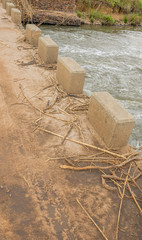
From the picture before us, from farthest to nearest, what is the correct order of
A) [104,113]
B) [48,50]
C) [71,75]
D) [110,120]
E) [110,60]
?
[110,60], [48,50], [71,75], [104,113], [110,120]

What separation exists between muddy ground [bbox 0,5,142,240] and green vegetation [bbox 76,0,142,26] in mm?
20762

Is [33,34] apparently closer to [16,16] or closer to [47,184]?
[16,16]

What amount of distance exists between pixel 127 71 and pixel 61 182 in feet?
30.1

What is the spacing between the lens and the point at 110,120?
427 cm

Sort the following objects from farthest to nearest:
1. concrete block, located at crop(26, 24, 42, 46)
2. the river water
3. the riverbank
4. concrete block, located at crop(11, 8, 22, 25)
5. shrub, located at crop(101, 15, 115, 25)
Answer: shrub, located at crop(101, 15, 115, 25), the riverbank, concrete block, located at crop(11, 8, 22, 25), concrete block, located at crop(26, 24, 42, 46), the river water

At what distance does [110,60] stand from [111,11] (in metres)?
16.2

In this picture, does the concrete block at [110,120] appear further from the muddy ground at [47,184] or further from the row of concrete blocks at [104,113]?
the muddy ground at [47,184]

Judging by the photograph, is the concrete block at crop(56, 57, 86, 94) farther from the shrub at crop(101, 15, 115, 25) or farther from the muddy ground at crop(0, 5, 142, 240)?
the shrub at crop(101, 15, 115, 25)

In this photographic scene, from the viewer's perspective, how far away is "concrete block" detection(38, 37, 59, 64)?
25.2ft

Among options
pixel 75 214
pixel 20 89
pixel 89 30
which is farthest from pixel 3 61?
pixel 89 30

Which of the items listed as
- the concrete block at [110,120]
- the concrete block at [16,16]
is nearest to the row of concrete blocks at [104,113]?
the concrete block at [110,120]

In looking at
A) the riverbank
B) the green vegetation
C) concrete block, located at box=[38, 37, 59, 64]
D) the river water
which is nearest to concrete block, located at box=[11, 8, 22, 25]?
the river water

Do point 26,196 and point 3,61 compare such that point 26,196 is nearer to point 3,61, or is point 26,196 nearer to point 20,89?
point 20,89

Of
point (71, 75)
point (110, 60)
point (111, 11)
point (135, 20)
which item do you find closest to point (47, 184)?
point (71, 75)
